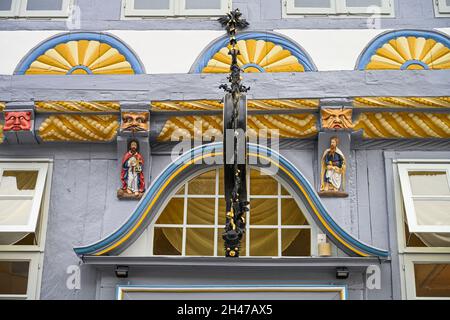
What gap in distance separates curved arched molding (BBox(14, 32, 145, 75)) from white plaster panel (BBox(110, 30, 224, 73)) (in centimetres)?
7

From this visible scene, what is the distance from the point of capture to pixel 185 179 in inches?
408

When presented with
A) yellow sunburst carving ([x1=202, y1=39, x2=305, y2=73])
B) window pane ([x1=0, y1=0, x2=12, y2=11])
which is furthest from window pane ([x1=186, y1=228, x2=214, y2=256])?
window pane ([x1=0, y1=0, x2=12, y2=11])

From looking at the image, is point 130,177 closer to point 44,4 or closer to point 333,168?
point 333,168

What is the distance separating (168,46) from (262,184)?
1.86 meters

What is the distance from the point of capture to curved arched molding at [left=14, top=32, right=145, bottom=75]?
1071 cm

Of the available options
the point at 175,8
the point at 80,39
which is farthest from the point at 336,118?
the point at 80,39

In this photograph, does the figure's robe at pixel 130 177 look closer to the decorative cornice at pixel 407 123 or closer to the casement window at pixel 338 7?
the decorative cornice at pixel 407 123

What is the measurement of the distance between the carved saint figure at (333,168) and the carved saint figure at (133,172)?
6.22 ft

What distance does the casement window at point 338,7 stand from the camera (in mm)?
10898

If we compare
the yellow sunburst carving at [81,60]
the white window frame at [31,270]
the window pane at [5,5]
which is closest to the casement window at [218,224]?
the white window frame at [31,270]

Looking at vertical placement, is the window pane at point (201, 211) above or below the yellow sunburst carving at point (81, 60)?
below

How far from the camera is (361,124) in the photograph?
33.7ft

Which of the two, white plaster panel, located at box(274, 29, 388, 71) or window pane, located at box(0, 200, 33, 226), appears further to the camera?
white plaster panel, located at box(274, 29, 388, 71)

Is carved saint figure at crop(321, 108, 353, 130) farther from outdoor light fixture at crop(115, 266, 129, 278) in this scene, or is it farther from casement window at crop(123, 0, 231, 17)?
outdoor light fixture at crop(115, 266, 129, 278)
